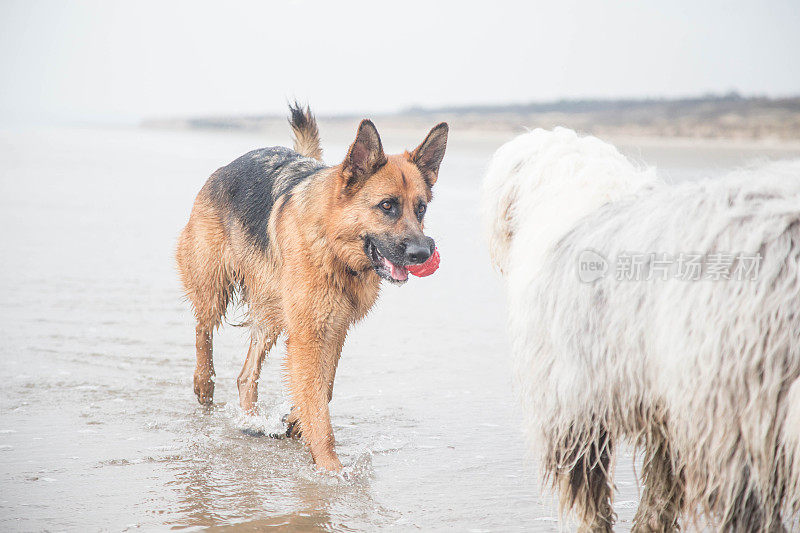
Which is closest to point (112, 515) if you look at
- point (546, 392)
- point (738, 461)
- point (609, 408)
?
point (546, 392)

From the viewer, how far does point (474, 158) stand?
27781 millimetres

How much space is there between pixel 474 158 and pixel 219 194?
74.1 ft

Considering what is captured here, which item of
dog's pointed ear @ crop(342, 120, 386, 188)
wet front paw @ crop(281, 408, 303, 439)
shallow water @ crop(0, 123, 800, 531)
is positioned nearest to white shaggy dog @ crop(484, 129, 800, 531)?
shallow water @ crop(0, 123, 800, 531)

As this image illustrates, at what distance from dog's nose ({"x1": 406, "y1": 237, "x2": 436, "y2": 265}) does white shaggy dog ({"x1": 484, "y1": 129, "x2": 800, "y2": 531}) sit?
72cm

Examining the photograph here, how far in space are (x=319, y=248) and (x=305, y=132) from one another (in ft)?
6.10

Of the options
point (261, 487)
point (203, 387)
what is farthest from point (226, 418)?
point (261, 487)

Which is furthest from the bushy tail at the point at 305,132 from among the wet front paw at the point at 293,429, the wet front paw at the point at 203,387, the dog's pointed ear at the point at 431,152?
the wet front paw at the point at 293,429

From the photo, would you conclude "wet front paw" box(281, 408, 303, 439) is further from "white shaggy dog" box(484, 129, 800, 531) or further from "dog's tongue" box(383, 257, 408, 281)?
"white shaggy dog" box(484, 129, 800, 531)

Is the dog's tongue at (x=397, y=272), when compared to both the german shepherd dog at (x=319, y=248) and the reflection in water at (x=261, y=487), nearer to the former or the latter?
the german shepherd dog at (x=319, y=248)

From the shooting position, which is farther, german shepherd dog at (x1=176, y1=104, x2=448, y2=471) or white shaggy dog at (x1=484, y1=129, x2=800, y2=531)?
german shepherd dog at (x1=176, y1=104, x2=448, y2=471)

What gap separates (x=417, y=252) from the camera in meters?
4.16

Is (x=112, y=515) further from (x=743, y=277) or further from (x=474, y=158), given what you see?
(x=474, y=158)

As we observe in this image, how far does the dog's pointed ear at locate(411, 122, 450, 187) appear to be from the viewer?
4.67m

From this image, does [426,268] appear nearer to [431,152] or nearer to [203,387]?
[431,152]
